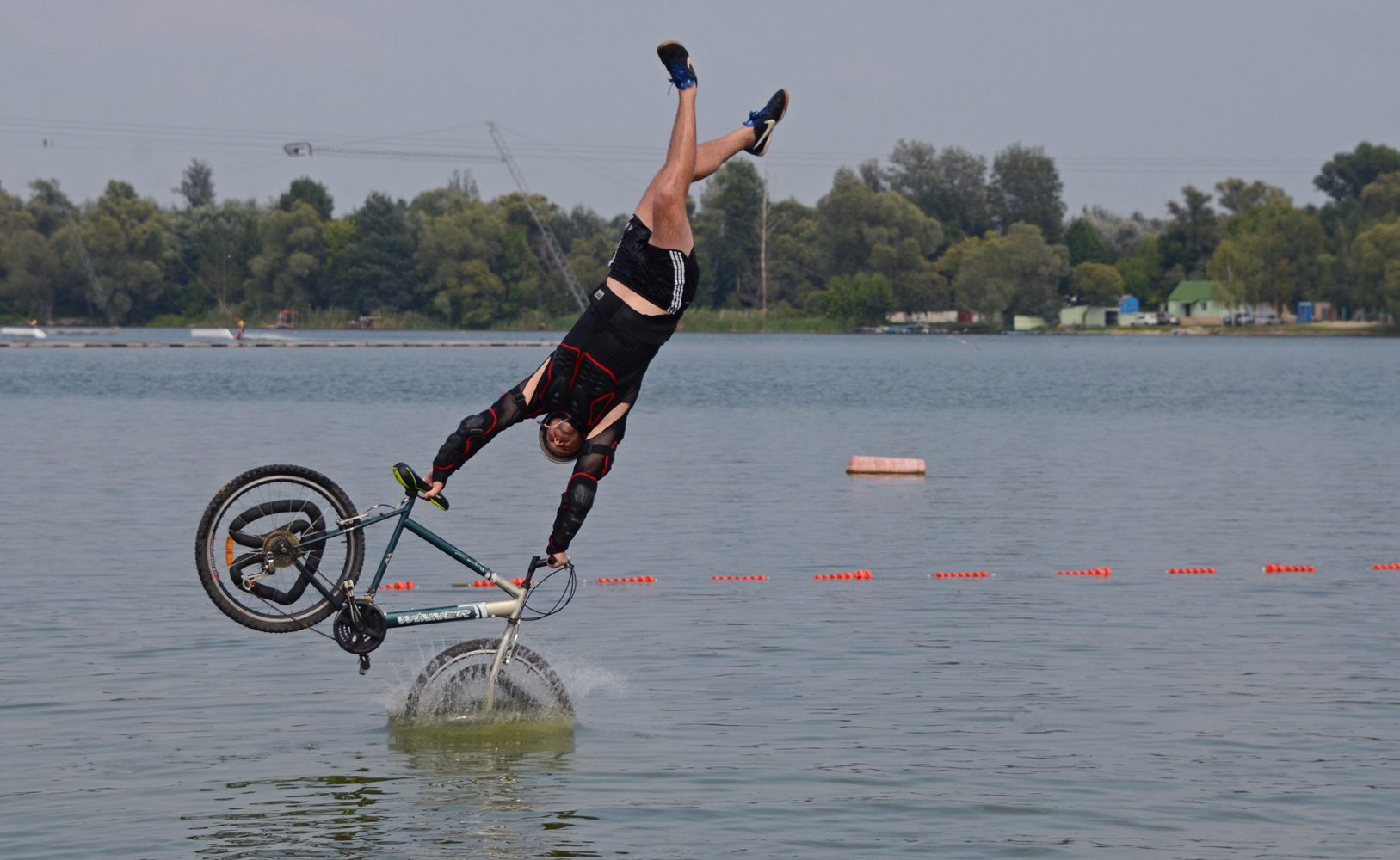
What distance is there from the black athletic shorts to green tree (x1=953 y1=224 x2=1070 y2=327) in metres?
181

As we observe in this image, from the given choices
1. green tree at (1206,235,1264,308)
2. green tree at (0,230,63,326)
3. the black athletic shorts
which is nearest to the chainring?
the black athletic shorts

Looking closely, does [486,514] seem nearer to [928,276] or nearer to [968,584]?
[968,584]

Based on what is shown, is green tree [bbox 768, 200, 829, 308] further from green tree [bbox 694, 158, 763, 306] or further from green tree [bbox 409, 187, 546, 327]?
green tree [bbox 409, 187, 546, 327]

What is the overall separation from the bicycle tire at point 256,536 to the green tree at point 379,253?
17840 centimetres

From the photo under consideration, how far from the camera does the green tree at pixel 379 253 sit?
18788cm

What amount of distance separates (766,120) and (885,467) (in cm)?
2957

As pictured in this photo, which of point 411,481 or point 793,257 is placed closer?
point 411,481

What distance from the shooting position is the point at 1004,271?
192250 millimetres

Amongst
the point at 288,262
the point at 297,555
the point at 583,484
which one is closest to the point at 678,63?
the point at 583,484

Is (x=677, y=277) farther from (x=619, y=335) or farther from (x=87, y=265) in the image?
(x=87, y=265)

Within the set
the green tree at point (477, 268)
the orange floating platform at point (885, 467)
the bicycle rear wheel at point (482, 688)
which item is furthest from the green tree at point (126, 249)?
the bicycle rear wheel at point (482, 688)

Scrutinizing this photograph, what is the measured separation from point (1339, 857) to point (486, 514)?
22966 millimetres

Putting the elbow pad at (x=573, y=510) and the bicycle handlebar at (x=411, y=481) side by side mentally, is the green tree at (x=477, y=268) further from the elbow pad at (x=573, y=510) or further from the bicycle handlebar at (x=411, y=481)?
the bicycle handlebar at (x=411, y=481)

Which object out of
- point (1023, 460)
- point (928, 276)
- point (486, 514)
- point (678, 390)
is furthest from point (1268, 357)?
point (486, 514)
